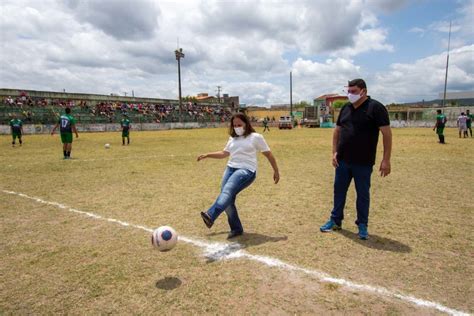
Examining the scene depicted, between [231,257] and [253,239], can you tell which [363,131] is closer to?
[253,239]

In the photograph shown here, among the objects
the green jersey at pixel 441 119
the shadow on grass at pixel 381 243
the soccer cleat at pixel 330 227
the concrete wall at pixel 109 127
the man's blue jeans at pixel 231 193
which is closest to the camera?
the man's blue jeans at pixel 231 193

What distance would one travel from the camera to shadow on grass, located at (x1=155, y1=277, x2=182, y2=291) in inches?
132

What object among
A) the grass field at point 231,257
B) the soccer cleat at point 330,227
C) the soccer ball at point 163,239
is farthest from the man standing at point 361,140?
the soccer ball at point 163,239

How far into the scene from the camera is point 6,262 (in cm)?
400

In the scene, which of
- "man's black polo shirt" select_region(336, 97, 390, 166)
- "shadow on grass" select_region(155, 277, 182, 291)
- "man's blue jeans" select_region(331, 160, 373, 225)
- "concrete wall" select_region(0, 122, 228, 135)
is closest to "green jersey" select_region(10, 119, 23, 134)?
"concrete wall" select_region(0, 122, 228, 135)

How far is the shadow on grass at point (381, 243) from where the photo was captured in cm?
430

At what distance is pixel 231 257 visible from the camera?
408 centimetres

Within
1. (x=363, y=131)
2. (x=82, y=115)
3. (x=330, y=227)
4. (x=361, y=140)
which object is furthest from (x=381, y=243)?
(x=82, y=115)

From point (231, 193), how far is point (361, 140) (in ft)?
6.33

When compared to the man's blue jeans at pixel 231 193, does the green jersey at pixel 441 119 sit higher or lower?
higher

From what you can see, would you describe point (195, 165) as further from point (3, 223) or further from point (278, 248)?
point (278, 248)

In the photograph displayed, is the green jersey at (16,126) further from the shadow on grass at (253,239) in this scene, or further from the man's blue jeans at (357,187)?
the man's blue jeans at (357,187)

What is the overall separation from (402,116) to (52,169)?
5126 cm

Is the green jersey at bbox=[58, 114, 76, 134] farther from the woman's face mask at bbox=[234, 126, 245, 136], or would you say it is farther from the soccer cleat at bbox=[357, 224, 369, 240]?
the soccer cleat at bbox=[357, 224, 369, 240]
